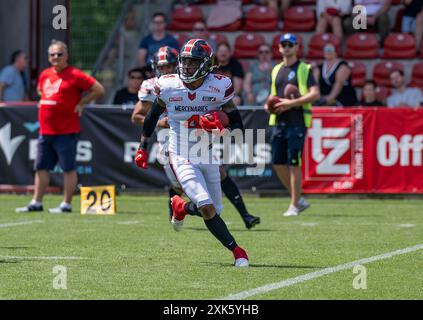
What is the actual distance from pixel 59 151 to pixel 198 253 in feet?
16.8

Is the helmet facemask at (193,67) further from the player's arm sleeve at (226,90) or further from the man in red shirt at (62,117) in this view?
the man in red shirt at (62,117)

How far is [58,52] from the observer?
48.4 feet

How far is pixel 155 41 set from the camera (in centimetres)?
1962

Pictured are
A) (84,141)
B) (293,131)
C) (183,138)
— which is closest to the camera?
(183,138)

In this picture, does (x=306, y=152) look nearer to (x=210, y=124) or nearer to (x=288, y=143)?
(x=288, y=143)

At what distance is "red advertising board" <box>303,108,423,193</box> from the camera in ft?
55.3

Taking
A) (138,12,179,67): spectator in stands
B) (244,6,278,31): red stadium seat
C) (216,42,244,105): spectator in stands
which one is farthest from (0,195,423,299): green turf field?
(244,6,278,31): red stadium seat

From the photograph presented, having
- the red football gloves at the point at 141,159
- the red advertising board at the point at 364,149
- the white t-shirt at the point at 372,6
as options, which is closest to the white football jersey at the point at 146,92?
the red football gloves at the point at 141,159

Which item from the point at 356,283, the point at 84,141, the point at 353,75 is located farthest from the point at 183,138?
the point at 353,75

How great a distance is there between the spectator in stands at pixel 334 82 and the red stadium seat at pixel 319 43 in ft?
7.33

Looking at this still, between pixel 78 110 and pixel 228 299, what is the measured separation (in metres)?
7.85

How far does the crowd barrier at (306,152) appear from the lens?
1691cm

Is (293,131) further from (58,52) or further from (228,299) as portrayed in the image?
(228,299)

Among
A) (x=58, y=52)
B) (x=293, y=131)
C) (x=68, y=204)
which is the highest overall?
(x=58, y=52)
